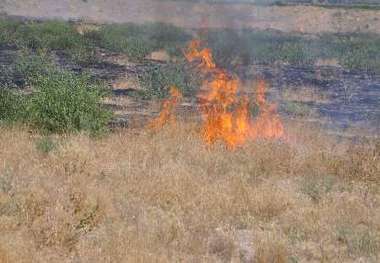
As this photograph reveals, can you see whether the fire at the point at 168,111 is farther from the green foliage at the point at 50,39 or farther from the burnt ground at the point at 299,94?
the green foliage at the point at 50,39

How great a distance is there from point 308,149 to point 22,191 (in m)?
5.98

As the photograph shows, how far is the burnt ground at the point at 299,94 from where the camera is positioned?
48.9 ft

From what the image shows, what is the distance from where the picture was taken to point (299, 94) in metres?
20.1

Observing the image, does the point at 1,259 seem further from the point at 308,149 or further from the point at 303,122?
the point at 303,122

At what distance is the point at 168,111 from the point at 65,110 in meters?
3.34

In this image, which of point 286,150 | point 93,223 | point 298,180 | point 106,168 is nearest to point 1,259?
point 93,223

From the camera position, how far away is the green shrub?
11656mm

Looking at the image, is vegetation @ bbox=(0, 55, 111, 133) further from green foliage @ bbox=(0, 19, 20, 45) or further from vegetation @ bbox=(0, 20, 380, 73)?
green foliage @ bbox=(0, 19, 20, 45)

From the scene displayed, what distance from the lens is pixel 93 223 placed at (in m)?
6.88

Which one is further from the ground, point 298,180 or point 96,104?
point 96,104

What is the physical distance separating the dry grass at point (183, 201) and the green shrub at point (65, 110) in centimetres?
64

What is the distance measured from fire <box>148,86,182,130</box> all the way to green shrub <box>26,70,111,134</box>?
122cm

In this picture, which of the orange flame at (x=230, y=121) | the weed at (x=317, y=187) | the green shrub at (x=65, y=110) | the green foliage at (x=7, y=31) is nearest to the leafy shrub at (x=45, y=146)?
the green shrub at (x=65, y=110)

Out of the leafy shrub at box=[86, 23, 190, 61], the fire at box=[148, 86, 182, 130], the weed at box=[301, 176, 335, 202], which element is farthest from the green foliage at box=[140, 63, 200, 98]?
the leafy shrub at box=[86, 23, 190, 61]
